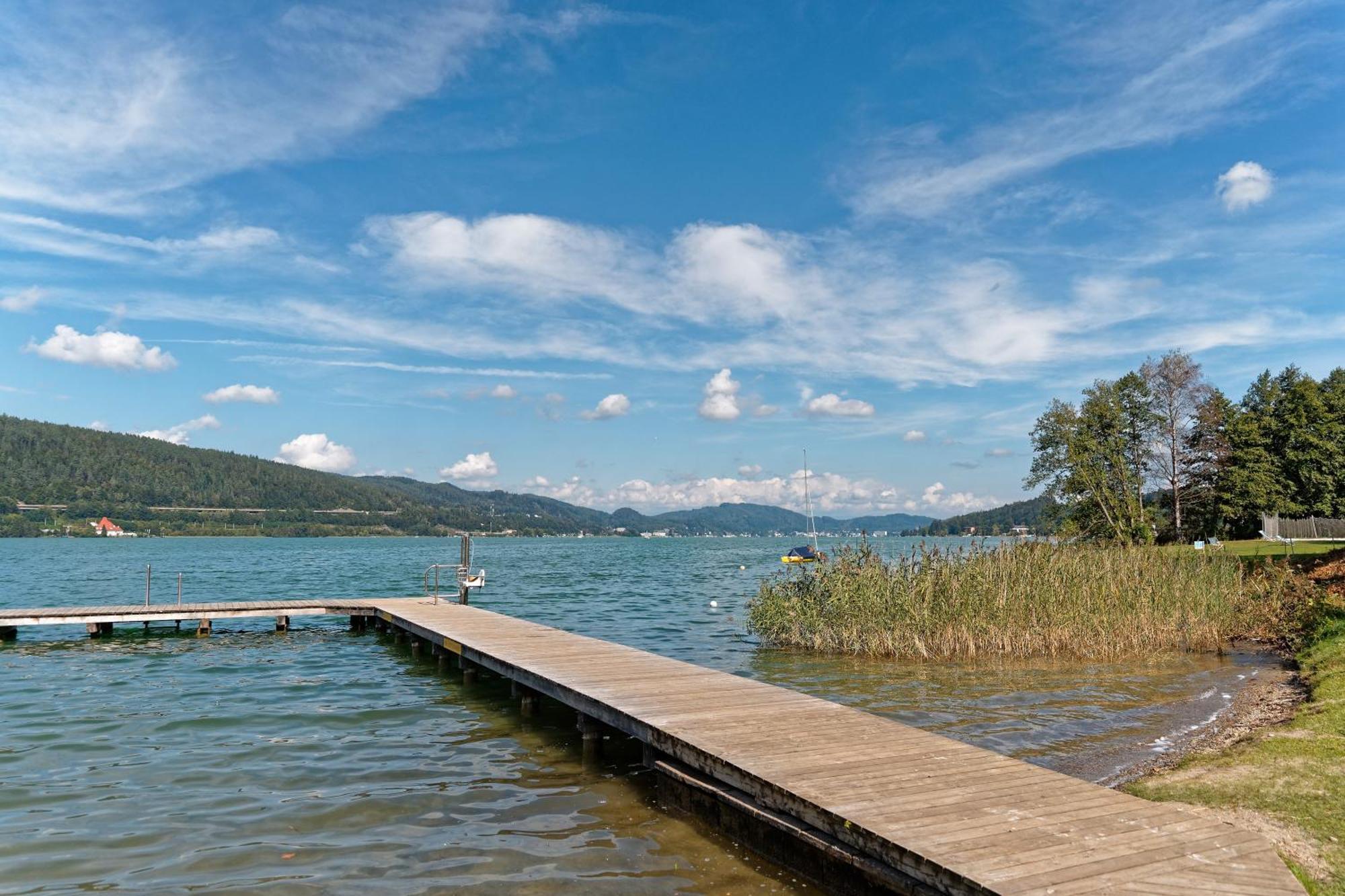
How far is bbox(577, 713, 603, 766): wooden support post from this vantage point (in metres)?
9.82

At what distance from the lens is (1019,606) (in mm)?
15766

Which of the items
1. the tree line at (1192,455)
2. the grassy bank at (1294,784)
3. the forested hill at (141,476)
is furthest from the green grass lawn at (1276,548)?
the forested hill at (141,476)

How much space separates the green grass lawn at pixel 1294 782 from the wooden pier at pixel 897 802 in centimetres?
82

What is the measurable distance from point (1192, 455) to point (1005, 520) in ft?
88.7

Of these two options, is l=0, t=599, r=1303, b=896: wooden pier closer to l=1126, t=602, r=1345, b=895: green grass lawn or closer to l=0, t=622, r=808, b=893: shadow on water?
l=0, t=622, r=808, b=893: shadow on water

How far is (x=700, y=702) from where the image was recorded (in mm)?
9445

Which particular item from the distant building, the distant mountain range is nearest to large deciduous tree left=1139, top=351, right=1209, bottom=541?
the distant mountain range

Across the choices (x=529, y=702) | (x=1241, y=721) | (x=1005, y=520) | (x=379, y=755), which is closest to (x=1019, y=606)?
(x=1241, y=721)

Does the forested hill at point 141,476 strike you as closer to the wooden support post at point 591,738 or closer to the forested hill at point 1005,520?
the forested hill at point 1005,520

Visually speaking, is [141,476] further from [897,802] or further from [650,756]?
[897,802]

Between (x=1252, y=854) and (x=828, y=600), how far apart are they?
12.5 metres

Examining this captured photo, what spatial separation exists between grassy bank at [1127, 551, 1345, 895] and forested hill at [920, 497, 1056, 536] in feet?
31.3

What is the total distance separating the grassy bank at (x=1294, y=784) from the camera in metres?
5.66

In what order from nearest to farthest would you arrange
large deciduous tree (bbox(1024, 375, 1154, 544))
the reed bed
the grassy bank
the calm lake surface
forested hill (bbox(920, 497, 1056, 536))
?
1. the grassy bank
2. the calm lake surface
3. the reed bed
4. forested hill (bbox(920, 497, 1056, 536))
5. large deciduous tree (bbox(1024, 375, 1154, 544))
